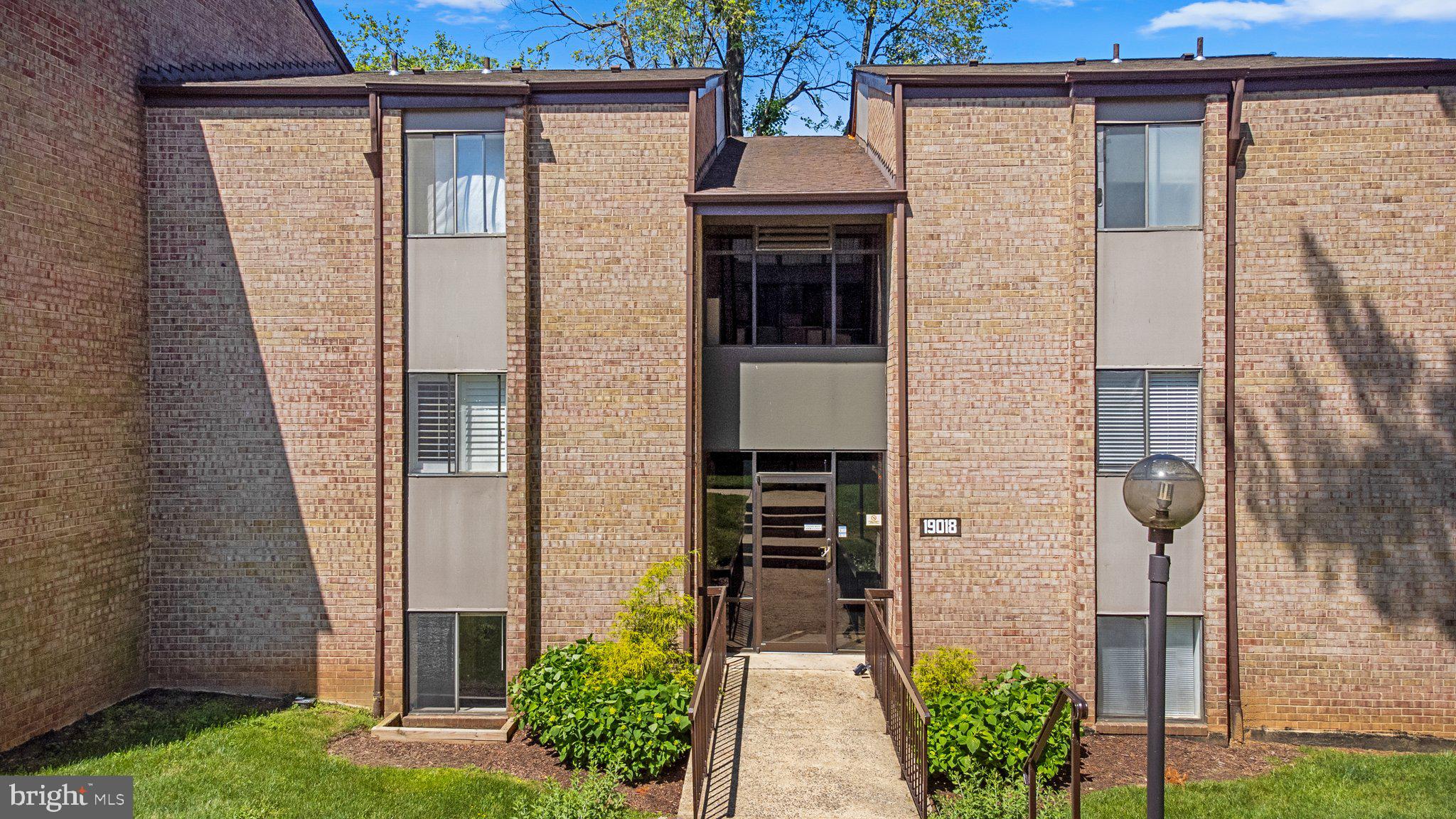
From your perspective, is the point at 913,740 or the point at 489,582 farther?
the point at 489,582

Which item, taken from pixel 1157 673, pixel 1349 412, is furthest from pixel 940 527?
pixel 1349 412

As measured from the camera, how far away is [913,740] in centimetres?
752

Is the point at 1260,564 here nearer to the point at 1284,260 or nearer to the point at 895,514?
the point at 1284,260

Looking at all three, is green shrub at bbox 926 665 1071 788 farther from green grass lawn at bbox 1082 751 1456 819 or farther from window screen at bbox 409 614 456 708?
window screen at bbox 409 614 456 708

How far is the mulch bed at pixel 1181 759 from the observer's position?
8.41 metres

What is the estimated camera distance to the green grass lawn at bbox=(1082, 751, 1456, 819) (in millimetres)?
7414

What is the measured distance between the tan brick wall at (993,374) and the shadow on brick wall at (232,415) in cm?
677

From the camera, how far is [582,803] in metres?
6.81

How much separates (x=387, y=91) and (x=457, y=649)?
6598mm

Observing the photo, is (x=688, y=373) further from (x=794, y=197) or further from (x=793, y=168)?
(x=793, y=168)

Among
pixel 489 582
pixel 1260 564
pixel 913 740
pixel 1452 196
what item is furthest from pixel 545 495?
pixel 1452 196

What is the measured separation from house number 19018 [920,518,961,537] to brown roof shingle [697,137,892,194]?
3.91 meters

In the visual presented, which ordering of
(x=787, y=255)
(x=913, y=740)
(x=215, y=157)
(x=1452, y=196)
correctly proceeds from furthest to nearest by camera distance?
1. (x=787, y=255)
2. (x=215, y=157)
3. (x=1452, y=196)
4. (x=913, y=740)

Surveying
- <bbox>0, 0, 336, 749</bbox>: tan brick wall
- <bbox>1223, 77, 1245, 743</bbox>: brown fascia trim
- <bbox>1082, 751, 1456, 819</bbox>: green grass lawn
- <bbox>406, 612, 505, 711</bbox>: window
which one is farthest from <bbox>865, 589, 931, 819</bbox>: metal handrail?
<bbox>0, 0, 336, 749</bbox>: tan brick wall
